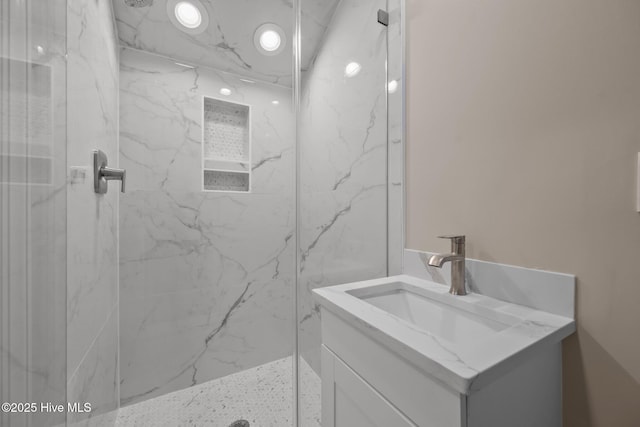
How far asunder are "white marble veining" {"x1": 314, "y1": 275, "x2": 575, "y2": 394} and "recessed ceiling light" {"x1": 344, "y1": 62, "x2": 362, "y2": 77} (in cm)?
104

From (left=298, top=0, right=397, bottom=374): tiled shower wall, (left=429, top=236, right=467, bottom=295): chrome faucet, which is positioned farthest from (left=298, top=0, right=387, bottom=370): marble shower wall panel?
(left=429, top=236, right=467, bottom=295): chrome faucet

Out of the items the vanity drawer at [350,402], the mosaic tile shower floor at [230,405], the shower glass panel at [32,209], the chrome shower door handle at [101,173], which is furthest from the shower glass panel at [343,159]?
the shower glass panel at [32,209]

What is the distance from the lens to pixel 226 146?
1.79 metres

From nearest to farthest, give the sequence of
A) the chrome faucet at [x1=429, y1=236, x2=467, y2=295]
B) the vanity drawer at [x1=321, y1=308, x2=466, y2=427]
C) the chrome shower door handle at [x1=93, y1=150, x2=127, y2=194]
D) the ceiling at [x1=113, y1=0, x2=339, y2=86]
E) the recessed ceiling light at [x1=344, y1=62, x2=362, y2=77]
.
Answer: the vanity drawer at [x1=321, y1=308, x2=466, y2=427] < the chrome faucet at [x1=429, y1=236, x2=467, y2=295] < the chrome shower door handle at [x1=93, y1=150, x2=127, y2=194] < the recessed ceiling light at [x1=344, y1=62, x2=362, y2=77] < the ceiling at [x1=113, y1=0, x2=339, y2=86]

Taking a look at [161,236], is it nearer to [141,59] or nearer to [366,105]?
[141,59]

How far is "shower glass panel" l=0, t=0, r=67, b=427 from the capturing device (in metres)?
0.37

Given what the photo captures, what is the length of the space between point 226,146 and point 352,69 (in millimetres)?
957

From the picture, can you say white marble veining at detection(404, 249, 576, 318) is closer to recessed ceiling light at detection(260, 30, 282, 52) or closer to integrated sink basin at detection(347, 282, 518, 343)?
integrated sink basin at detection(347, 282, 518, 343)

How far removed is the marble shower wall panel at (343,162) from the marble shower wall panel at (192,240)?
391 millimetres

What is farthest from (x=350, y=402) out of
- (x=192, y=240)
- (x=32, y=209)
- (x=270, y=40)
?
(x=270, y=40)

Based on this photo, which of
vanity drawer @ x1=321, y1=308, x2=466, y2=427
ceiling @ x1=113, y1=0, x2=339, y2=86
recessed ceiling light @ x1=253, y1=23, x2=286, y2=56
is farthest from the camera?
recessed ceiling light @ x1=253, y1=23, x2=286, y2=56

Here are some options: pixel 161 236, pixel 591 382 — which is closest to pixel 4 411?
pixel 591 382

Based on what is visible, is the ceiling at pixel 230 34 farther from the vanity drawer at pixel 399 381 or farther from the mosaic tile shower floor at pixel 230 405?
the mosaic tile shower floor at pixel 230 405

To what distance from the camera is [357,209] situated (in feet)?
4.25
